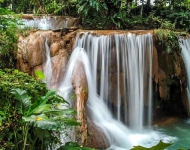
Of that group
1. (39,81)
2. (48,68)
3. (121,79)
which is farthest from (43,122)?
(121,79)

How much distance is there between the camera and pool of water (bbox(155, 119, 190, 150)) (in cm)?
689

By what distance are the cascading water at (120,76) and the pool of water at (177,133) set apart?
0.36 m

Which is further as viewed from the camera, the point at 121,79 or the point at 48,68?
the point at 121,79

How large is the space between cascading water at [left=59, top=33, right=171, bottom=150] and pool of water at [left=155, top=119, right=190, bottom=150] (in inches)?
14.0

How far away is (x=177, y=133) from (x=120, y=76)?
241 cm

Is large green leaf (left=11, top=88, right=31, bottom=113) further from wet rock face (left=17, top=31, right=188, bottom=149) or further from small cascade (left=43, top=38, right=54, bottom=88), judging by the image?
small cascade (left=43, top=38, right=54, bottom=88)

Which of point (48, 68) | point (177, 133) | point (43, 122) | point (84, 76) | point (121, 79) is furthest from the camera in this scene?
point (121, 79)

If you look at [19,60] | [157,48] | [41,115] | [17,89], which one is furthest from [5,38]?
[157,48]

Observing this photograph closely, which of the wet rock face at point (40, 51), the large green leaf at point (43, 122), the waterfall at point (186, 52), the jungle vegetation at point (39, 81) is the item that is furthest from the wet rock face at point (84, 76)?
the large green leaf at point (43, 122)

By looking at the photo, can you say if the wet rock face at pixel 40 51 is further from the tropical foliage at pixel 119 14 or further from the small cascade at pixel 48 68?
the tropical foliage at pixel 119 14

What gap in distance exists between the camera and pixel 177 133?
7758 mm

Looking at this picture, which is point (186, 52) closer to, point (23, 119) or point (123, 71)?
point (123, 71)

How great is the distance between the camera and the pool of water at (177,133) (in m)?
6.89

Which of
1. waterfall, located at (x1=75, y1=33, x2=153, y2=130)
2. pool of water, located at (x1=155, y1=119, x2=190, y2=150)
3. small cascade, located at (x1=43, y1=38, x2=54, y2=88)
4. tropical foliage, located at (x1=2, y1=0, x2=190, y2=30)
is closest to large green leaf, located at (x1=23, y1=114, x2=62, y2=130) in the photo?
small cascade, located at (x1=43, y1=38, x2=54, y2=88)
